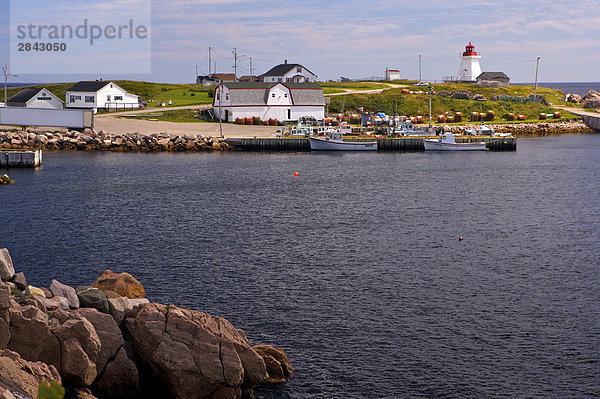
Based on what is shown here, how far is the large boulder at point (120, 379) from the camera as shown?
74.7ft

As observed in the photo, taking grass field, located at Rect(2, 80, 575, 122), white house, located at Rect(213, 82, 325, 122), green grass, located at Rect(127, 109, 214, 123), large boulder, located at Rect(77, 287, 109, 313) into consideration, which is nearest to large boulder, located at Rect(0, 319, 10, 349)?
large boulder, located at Rect(77, 287, 109, 313)

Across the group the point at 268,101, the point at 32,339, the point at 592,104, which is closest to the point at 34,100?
the point at 268,101

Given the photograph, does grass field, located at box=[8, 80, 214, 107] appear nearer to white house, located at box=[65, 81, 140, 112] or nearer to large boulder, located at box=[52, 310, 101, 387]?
white house, located at box=[65, 81, 140, 112]

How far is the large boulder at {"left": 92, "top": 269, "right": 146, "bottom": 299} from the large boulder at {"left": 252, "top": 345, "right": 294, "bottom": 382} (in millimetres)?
7355

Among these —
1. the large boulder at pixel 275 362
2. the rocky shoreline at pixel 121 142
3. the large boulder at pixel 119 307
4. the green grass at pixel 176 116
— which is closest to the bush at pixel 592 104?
the green grass at pixel 176 116

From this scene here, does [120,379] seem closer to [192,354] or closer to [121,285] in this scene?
[192,354]

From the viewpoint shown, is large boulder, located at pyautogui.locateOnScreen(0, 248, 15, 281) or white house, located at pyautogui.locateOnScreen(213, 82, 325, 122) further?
white house, located at pyautogui.locateOnScreen(213, 82, 325, 122)

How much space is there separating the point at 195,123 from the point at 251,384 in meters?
98.2

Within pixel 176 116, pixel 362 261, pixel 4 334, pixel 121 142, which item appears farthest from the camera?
pixel 176 116

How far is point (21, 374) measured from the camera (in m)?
18.9

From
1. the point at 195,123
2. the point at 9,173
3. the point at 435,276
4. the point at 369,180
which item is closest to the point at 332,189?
the point at 369,180

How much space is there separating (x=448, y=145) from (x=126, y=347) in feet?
295

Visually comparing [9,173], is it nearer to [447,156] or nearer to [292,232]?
[292,232]

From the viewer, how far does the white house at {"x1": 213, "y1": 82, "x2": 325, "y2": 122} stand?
4648 inches
